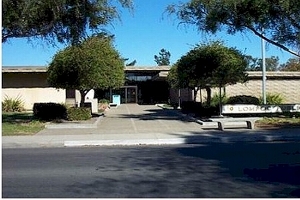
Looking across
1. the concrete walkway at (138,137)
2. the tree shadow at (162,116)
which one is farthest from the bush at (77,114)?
the concrete walkway at (138,137)

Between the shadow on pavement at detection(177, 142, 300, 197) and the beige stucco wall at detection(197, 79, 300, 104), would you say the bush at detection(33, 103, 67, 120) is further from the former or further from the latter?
the beige stucco wall at detection(197, 79, 300, 104)

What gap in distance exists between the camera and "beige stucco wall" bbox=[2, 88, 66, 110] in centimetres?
3934

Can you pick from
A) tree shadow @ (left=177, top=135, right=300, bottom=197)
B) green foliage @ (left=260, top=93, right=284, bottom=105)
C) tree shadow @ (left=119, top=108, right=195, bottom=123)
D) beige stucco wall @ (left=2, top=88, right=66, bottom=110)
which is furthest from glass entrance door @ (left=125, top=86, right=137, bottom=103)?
tree shadow @ (left=177, top=135, right=300, bottom=197)

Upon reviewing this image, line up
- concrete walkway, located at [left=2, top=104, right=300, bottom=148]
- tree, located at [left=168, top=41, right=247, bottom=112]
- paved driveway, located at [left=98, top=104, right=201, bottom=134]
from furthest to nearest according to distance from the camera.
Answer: tree, located at [left=168, top=41, right=247, bottom=112], paved driveway, located at [left=98, top=104, right=201, bottom=134], concrete walkway, located at [left=2, top=104, right=300, bottom=148]

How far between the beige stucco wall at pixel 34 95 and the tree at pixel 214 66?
1565cm

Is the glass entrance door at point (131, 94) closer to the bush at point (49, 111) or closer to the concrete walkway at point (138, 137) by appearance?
the bush at point (49, 111)

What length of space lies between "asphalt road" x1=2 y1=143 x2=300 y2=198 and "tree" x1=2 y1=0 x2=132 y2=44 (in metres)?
6.21

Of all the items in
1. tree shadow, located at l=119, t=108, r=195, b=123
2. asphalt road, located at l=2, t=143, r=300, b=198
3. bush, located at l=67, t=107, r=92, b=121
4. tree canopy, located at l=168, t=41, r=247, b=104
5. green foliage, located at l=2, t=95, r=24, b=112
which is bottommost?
asphalt road, located at l=2, t=143, r=300, b=198

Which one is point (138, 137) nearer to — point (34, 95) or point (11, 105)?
point (11, 105)

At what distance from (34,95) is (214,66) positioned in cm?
1929

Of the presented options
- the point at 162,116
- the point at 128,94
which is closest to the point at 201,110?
the point at 162,116

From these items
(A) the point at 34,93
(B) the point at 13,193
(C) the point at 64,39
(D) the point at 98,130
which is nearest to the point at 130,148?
(D) the point at 98,130

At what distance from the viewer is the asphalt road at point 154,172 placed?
7.48 metres

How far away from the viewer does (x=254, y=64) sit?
96562 mm
